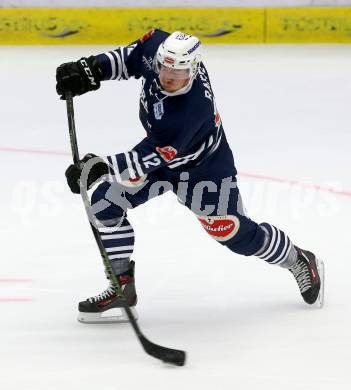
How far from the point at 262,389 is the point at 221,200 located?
765 mm

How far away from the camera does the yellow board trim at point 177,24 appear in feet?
27.8

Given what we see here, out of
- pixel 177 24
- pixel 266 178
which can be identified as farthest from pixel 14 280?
pixel 177 24

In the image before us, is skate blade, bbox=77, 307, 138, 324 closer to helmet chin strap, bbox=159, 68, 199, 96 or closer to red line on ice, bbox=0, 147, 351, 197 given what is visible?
helmet chin strap, bbox=159, 68, 199, 96

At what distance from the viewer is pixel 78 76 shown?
3.43m

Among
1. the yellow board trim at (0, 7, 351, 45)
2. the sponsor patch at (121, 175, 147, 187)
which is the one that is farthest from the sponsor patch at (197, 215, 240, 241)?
the yellow board trim at (0, 7, 351, 45)

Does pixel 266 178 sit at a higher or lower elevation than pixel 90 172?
lower

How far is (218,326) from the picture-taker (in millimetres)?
3453

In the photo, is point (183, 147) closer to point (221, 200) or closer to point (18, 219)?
point (221, 200)

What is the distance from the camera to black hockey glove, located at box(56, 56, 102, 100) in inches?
135

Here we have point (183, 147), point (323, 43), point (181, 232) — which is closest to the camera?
point (183, 147)

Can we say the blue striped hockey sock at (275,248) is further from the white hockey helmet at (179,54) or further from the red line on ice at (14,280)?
the red line on ice at (14,280)

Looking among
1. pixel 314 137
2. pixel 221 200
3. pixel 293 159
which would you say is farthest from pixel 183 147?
pixel 314 137

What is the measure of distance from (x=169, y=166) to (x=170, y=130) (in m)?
0.28

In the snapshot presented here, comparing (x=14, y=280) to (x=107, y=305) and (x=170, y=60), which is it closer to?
(x=107, y=305)
